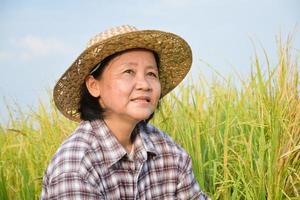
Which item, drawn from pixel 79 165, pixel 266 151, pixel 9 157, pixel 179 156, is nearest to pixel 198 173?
pixel 266 151

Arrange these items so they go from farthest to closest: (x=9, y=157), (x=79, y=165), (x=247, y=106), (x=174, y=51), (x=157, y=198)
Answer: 1. (x=9, y=157)
2. (x=247, y=106)
3. (x=174, y=51)
4. (x=157, y=198)
5. (x=79, y=165)

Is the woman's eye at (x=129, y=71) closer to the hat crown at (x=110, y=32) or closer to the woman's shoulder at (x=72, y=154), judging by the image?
the hat crown at (x=110, y=32)

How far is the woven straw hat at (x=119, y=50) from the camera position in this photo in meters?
2.44

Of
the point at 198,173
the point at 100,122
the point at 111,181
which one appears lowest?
the point at 198,173

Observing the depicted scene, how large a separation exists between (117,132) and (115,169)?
18cm

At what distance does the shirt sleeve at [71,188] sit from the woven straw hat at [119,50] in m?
0.56

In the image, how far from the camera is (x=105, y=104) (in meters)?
2.45

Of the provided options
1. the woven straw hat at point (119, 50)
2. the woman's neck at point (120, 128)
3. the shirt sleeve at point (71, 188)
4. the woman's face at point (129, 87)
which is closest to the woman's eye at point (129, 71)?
the woman's face at point (129, 87)

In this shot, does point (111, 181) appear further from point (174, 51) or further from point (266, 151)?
point (266, 151)

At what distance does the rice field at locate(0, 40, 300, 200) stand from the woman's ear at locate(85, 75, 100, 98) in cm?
100

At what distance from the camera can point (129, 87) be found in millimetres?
2350

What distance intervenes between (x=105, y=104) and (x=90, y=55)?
0.23m

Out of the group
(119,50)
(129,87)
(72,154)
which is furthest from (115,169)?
(119,50)

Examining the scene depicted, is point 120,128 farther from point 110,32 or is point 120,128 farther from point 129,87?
point 110,32
